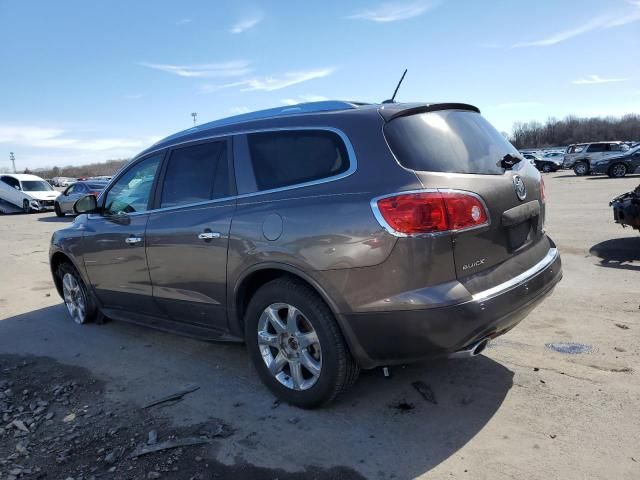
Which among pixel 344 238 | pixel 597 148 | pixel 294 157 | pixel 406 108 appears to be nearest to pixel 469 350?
pixel 344 238

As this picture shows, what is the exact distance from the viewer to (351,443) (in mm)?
3033

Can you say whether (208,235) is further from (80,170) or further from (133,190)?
(80,170)

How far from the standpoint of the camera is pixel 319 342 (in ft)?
10.6

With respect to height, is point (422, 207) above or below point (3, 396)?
above

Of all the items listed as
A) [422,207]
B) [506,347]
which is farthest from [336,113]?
[506,347]

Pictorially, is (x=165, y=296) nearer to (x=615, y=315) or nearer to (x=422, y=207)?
(x=422, y=207)

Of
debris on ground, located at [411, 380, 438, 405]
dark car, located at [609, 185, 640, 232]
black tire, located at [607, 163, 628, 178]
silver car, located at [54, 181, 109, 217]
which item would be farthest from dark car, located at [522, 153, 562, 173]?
debris on ground, located at [411, 380, 438, 405]

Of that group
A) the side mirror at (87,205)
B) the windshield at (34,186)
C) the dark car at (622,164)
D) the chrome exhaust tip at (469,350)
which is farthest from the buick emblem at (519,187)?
the dark car at (622,164)

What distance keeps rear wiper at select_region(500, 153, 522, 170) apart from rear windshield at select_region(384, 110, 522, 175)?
24 mm

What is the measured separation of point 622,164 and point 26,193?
97.4ft

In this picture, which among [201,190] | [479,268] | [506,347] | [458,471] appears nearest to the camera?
[458,471]

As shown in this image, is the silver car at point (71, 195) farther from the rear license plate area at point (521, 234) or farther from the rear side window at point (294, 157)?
the rear license plate area at point (521, 234)

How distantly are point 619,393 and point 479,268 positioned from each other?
1.38 m

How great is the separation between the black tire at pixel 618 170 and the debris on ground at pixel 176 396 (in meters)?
28.7
